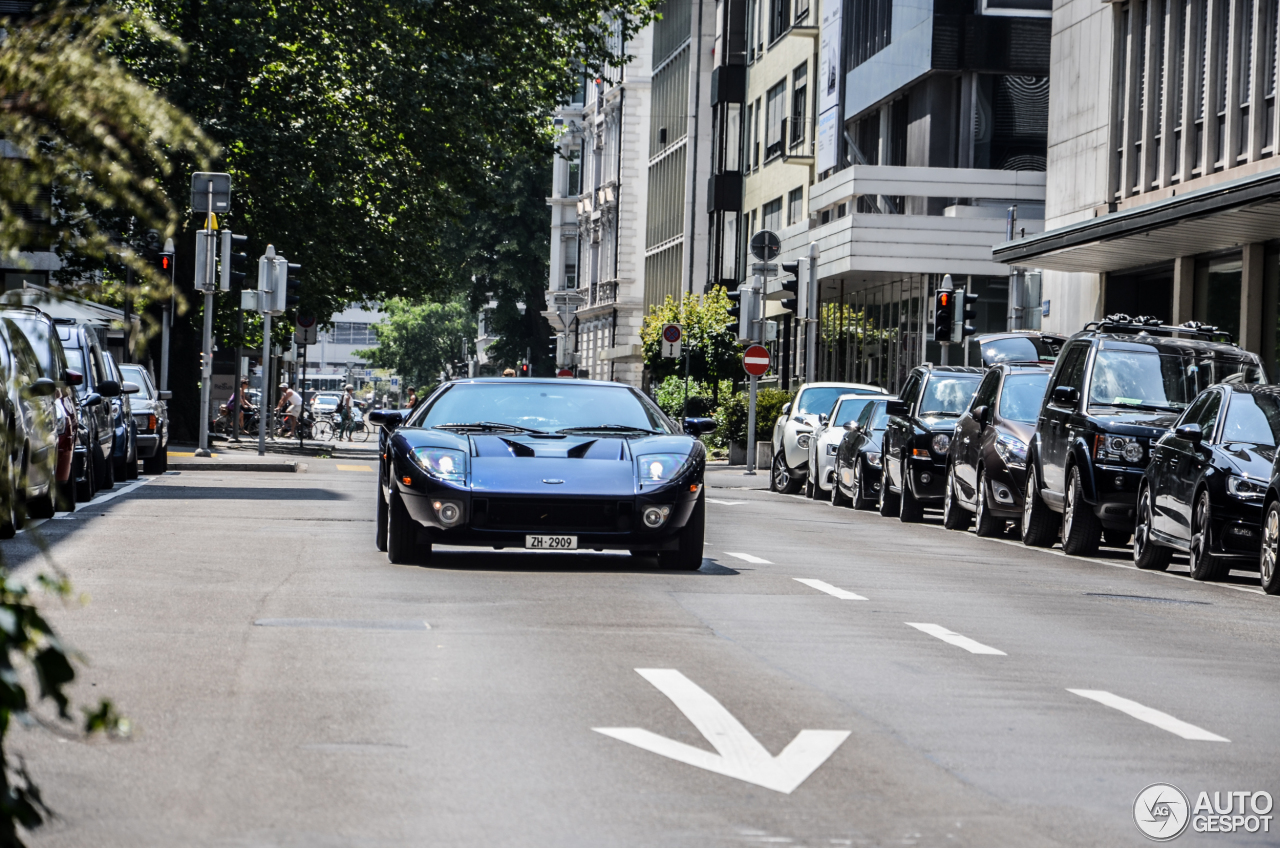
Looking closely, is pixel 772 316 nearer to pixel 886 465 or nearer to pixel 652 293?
pixel 652 293

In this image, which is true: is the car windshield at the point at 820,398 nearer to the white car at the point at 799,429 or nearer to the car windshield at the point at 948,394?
the white car at the point at 799,429

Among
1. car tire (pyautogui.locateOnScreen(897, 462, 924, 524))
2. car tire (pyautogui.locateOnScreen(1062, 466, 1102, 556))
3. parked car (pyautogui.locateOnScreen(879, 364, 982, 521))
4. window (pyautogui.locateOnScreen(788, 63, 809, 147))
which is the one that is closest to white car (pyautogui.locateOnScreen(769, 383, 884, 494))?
parked car (pyautogui.locateOnScreen(879, 364, 982, 521))

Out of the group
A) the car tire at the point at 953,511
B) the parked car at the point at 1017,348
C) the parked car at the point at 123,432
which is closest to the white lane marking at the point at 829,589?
the car tire at the point at 953,511

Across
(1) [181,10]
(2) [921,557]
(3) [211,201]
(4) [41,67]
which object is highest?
(1) [181,10]

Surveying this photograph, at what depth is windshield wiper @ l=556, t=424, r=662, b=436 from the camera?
1526 cm

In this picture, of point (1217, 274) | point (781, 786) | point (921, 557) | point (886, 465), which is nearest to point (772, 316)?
point (1217, 274)

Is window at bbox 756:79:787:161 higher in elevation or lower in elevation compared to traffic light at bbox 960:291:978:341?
higher

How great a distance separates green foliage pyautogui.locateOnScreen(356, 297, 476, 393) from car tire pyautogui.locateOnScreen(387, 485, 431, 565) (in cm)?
12138

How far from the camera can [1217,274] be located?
3481cm

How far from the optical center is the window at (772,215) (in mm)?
63625

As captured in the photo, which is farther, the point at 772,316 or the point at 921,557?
the point at 772,316

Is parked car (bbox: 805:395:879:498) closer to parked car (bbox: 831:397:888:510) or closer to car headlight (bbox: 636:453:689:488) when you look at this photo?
parked car (bbox: 831:397:888:510)

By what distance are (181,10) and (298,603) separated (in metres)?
31.3

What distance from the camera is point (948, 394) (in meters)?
27.5
